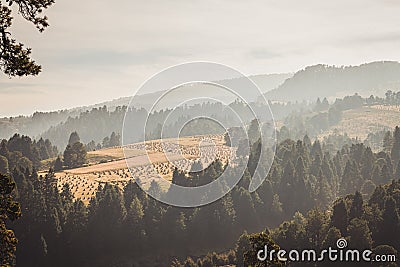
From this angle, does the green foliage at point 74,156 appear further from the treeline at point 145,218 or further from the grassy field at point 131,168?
the treeline at point 145,218

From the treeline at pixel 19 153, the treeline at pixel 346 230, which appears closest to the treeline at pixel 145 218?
the treeline at pixel 346 230

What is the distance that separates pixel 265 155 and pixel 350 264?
243 feet

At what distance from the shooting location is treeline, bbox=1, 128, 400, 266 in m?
83.2

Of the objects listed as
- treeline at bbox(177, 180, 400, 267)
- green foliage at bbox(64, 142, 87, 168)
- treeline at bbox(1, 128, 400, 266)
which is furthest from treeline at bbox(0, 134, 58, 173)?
treeline at bbox(177, 180, 400, 267)

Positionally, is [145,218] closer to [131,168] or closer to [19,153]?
[131,168]

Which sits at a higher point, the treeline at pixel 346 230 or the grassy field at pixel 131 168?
the grassy field at pixel 131 168

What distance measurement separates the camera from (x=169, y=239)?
289 feet

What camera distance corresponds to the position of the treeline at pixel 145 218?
83.2 meters

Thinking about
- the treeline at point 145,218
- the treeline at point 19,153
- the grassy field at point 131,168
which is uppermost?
the treeline at point 19,153

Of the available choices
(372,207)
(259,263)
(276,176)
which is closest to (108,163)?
(276,176)

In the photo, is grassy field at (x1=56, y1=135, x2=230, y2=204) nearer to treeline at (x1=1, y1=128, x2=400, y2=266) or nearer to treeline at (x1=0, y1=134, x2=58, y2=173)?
treeline at (x1=1, y1=128, x2=400, y2=266)

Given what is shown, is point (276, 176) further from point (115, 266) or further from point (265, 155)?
point (115, 266)

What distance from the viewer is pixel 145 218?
295ft

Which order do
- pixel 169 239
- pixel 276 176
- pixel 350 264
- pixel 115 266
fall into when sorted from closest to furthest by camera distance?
pixel 350 264, pixel 115 266, pixel 169 239, pixel 276 176
